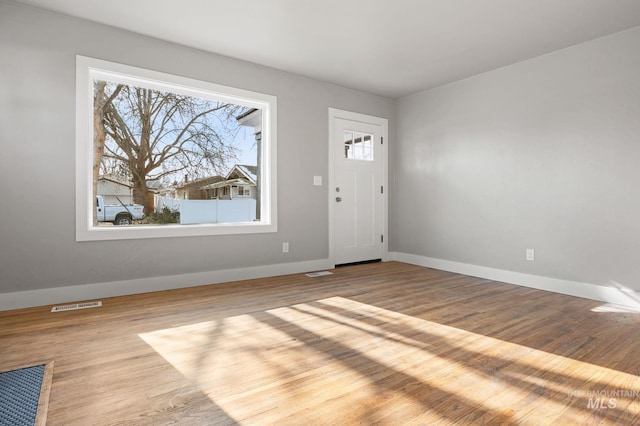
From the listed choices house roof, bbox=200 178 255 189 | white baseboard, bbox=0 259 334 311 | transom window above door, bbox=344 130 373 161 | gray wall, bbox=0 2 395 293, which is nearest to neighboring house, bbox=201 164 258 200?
house roof, bbox=200 178 255 189

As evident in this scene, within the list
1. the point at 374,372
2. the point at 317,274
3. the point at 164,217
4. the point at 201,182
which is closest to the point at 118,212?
the point at 164,217

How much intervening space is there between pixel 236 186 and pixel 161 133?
101 centimetres

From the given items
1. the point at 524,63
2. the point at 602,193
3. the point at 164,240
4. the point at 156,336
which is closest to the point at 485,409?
the point at 156,336

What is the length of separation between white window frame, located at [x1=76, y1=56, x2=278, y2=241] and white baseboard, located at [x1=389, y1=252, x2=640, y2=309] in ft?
7.90

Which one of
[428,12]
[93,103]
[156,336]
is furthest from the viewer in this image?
[93,103]

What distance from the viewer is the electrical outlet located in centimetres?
379

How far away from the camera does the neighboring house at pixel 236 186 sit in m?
3.99

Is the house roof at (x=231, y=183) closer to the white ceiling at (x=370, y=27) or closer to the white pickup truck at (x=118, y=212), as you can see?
the white pickup truck at (x=118, y=212)

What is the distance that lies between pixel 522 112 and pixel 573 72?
57 centimetres

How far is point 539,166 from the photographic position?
3740 millimetres

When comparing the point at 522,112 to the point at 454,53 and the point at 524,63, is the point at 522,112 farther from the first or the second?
the point at 454,53

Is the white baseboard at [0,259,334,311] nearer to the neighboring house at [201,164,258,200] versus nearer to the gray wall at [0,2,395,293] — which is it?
the gray wall at [0,2,395,293]

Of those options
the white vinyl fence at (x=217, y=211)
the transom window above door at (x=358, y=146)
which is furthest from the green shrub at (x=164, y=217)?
the transom window above door at (x=358, y=146)

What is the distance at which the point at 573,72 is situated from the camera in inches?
137
